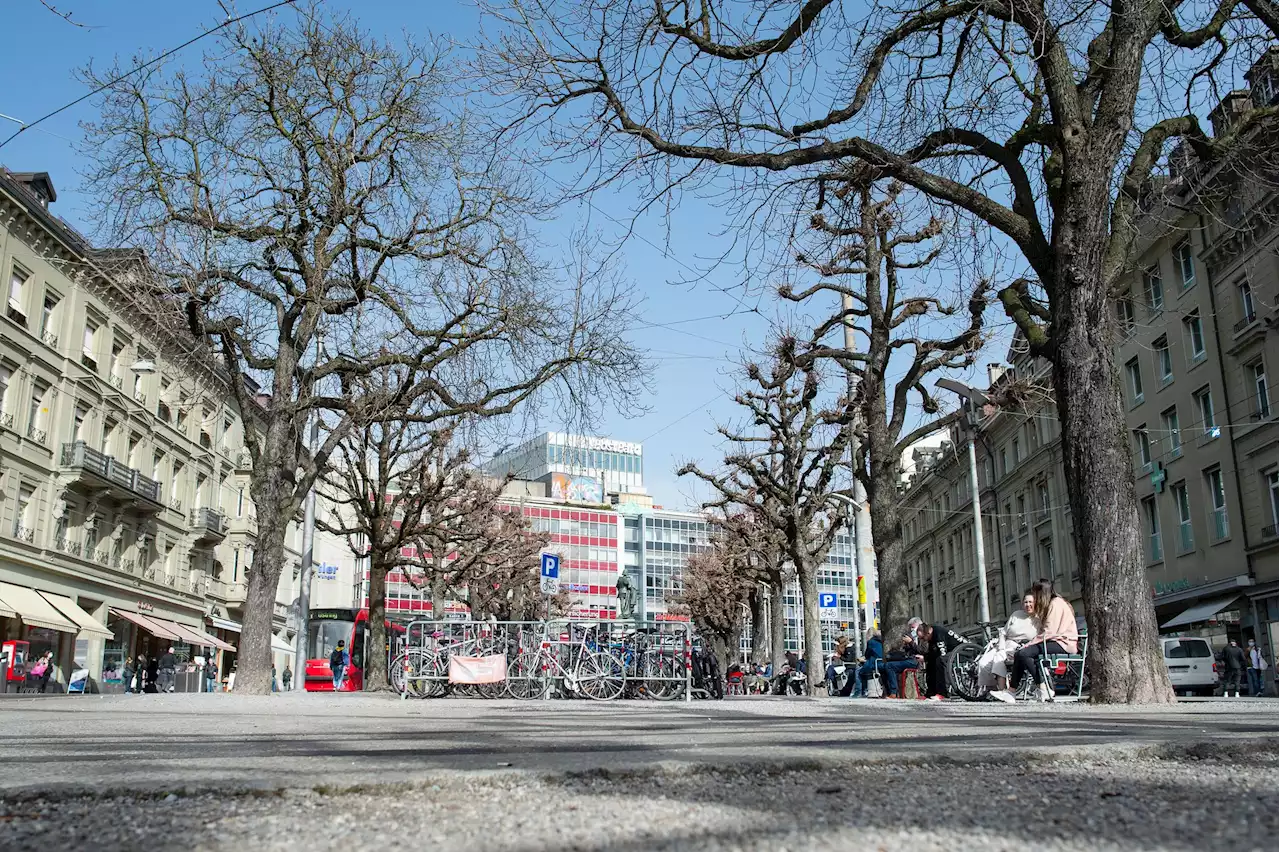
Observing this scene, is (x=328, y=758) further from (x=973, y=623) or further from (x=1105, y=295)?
(x=973, y=623)

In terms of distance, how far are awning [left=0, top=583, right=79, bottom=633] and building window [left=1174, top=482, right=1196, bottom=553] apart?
36920 mm

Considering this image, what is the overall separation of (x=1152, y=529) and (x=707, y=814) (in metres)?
44.2

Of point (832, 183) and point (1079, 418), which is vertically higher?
point (832, 183)

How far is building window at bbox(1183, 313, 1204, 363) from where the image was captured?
38594mm

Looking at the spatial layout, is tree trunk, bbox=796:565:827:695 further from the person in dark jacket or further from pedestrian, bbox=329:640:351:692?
pedestrian, bbox=329:640:351:692

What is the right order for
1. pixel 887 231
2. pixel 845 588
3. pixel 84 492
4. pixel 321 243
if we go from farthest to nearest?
pixel 845 588
pixel 84 492
pixel 887 231
pixel 321 243

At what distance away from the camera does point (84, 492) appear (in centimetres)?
4106

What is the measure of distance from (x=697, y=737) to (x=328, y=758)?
7.21 feet

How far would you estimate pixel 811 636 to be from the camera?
102ft

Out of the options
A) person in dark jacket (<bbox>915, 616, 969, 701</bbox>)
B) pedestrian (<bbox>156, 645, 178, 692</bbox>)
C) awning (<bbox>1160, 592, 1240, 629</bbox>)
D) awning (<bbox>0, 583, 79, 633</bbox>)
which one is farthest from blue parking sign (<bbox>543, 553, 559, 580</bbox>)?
awning (<bbox>1160, 592, 1240, 629</bbox>)

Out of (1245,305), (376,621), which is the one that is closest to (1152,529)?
(1245,305)

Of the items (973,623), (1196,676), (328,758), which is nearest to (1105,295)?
(328,758)

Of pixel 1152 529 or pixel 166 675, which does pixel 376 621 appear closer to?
pixel 166 675

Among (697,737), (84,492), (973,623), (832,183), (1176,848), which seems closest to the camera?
(1176,848)
